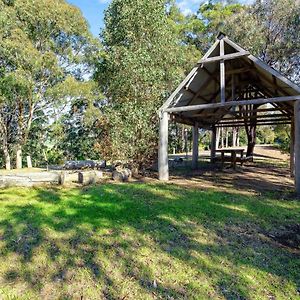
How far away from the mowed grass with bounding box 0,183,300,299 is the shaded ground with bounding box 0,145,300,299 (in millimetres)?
14

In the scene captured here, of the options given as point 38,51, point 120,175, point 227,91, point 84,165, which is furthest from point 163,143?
point 38,51

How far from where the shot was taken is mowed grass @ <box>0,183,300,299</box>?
11.2ft

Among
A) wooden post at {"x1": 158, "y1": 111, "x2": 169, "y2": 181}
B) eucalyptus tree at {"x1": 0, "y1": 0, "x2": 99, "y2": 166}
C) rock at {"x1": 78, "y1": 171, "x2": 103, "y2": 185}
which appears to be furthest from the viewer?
eucalyptus tree at {"x1": 0, "y1": 0, "x2": 99, "y2": 166}

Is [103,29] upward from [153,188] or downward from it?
upward

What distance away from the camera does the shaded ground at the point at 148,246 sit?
→ 11.2 ft

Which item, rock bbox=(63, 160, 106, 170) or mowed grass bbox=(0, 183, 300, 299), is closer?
mowed grass bbox=(0, 183, 300, 299)

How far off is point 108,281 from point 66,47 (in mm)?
17044

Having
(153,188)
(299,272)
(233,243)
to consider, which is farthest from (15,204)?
(299,272)

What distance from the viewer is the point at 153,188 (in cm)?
876

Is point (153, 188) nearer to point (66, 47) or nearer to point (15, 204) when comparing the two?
point (15, 204)

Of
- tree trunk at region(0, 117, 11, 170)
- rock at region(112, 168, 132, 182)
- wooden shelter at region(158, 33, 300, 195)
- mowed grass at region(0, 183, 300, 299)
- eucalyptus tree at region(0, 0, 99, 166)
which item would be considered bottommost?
mowed grass at region(0, 183, 300, 299)

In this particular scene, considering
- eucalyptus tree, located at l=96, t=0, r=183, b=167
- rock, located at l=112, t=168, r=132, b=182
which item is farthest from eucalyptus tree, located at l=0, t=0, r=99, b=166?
rock, located at l=112, t=168, r=132, b=182

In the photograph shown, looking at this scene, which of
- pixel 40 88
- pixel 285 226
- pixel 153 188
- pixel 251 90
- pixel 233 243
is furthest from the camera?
pixel 40 88

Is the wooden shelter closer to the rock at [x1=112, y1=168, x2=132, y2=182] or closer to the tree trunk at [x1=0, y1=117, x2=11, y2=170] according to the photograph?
the rock at [x1=112, y1=168, x2=132, y2=182]
